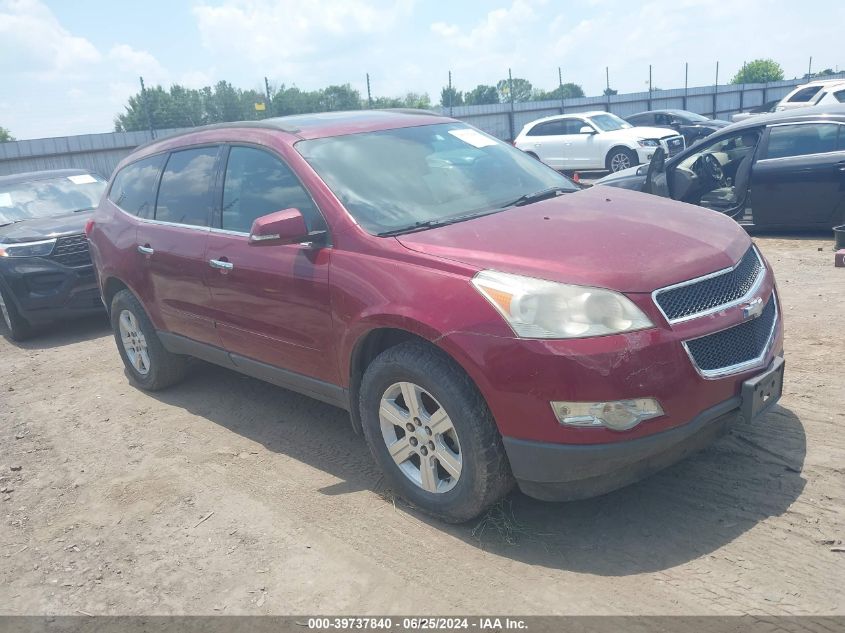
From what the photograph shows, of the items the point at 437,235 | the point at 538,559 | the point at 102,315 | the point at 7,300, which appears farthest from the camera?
the point at 102,315

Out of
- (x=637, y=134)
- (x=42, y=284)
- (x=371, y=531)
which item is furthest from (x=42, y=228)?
(x=637, y=134)

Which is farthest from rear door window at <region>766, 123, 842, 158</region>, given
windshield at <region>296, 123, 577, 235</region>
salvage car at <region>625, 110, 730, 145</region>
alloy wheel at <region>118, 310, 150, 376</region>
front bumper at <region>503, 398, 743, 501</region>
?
salvage car at <region>625, 110, 730, 145</region>

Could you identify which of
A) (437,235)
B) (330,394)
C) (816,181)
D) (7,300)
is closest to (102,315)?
(7,300)

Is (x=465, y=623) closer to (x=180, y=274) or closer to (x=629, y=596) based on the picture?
(x=629, y=596)

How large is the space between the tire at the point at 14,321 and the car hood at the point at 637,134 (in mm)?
13782

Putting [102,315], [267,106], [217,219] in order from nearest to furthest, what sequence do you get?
[217,219] < [102,315] < [267,106]

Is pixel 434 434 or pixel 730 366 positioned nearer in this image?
pixel 730 366

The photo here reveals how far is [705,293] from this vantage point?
318cm

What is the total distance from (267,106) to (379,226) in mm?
19835

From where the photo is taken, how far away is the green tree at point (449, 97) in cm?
2723

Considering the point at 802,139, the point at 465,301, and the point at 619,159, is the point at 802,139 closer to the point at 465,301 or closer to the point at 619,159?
the point at 465,301

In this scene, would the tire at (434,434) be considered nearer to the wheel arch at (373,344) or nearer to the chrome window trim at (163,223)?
the wheel arch at (373,344)

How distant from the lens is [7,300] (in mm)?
7988

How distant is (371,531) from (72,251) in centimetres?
580
